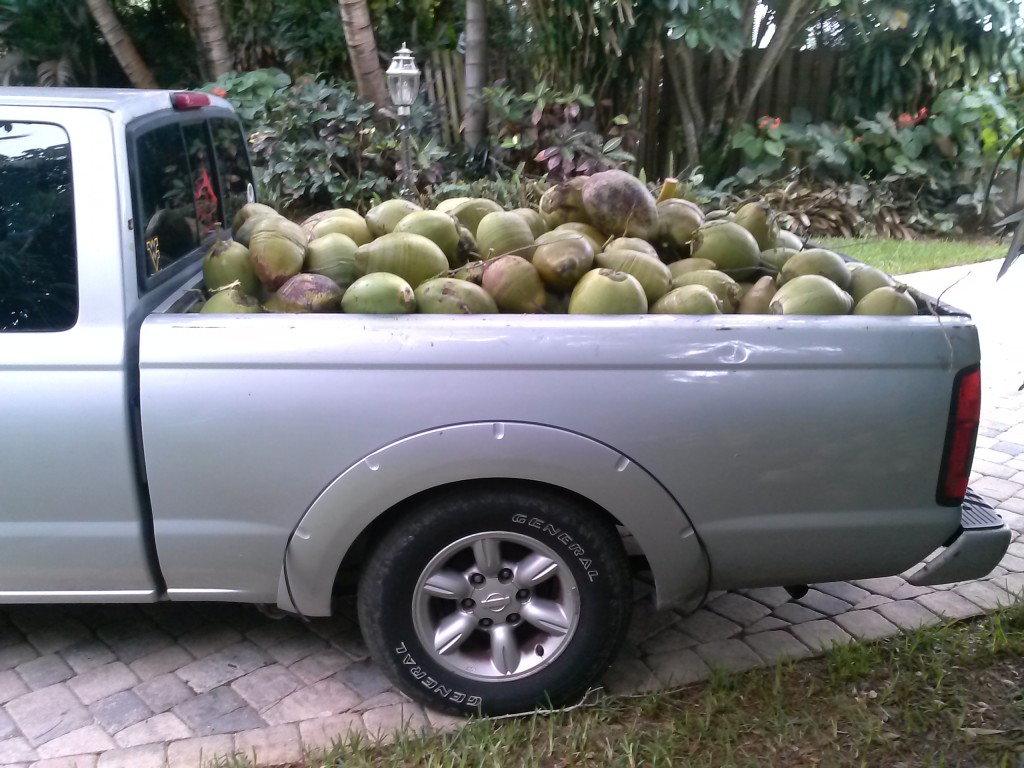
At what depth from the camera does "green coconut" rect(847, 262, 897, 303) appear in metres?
3.01

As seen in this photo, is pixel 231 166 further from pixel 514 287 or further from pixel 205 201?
pixel 514 287

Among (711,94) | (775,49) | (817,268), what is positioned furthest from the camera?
(711,94)

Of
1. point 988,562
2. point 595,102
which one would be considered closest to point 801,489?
point 988,562

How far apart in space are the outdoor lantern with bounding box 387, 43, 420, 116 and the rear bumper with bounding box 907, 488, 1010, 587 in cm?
625

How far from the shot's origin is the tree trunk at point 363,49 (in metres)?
8.05

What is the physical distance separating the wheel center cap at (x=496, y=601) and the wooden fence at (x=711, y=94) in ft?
27.6

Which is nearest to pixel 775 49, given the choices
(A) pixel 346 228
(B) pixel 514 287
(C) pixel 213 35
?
(C) pixel 213 35

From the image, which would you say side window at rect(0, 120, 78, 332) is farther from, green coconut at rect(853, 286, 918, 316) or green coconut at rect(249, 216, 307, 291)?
green coconut at rect(853, 286, 918, 316)

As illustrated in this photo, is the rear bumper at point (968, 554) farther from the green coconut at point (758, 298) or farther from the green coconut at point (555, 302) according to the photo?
the green coconut at point (555, 302)

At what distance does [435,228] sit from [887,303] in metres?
1.48

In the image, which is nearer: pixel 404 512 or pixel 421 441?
pixel 421 441

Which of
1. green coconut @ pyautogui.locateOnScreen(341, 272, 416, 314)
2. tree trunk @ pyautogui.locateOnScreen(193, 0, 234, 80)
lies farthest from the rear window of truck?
tree trunk @ pyautogui.locateOnScreen(193, 0, 234, 80)

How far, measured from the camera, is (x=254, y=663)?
3162mm

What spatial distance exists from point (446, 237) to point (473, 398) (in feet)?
2.57
